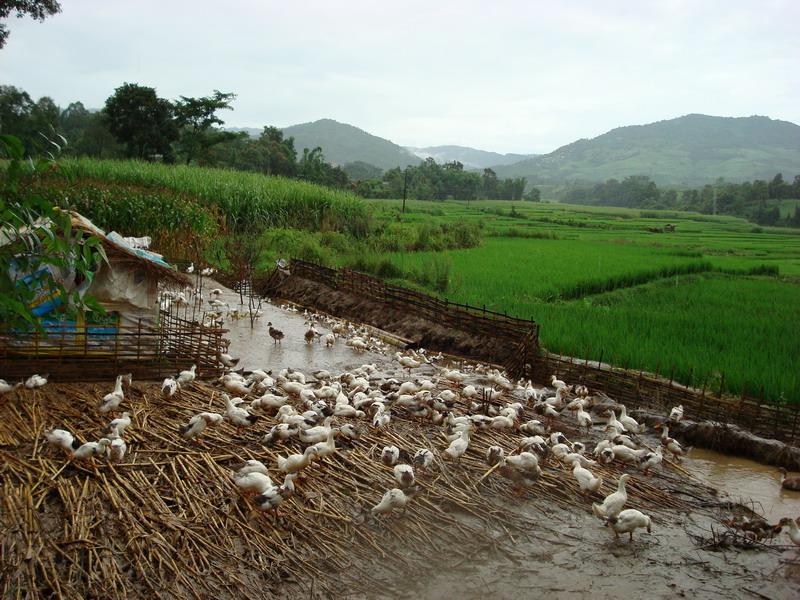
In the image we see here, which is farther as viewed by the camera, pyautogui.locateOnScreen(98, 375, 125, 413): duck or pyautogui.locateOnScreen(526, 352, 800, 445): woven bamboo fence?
pyautogui.locateOnScreen(526, 352, 800, 445): woven bamboo fence

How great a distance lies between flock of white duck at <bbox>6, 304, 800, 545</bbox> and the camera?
20.3 ft

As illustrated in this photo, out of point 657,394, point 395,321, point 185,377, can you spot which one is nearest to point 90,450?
point 185,377

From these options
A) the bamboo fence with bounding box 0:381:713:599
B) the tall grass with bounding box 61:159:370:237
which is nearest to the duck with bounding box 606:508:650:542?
the bamboo fence with bounding box 0:381:713:599

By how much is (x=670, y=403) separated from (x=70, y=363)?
868 cm

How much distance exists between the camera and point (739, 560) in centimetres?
616

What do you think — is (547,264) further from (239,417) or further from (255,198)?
(239,417)

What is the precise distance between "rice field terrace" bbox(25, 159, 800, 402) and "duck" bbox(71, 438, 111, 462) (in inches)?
88.9

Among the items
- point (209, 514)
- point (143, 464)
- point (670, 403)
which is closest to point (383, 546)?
point (209, 514)

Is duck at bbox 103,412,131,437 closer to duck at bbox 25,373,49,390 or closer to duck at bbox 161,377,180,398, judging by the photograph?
duck at bbox 161,377,180,398

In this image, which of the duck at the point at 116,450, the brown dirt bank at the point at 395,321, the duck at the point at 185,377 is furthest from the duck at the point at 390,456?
the brown dirt bank at the point at 395,321

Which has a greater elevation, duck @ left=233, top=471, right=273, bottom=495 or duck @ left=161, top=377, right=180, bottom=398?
duck @ left=161, top=377, right=180, bottom=398

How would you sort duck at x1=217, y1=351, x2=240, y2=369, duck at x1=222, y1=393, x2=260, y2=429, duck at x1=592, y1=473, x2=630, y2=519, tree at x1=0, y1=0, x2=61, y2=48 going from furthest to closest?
tree at x1=0, y1=0, x2=61, y2=48
duck at x1=217, y1=351, x2=240, y2=369
duck at x1=222, y1=393, x2=260, y2=429
duck at x1=592, y1=473, x2=630, y2=519

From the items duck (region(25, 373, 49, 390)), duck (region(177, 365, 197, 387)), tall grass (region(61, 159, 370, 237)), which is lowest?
duck (region(177, 365, 197, 387))

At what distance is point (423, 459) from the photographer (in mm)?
6832
